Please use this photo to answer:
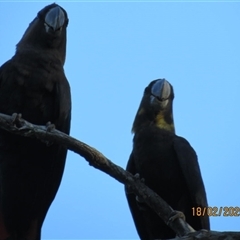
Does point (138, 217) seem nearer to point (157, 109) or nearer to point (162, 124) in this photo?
point (162, 124)

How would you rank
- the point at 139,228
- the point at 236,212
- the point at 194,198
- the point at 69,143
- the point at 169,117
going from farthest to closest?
the point at 169,117, the point at 139,228, the point at 194,198, the point at 236,212, the point at 69,143

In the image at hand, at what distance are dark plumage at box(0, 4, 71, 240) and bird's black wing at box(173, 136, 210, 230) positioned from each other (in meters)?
0.98

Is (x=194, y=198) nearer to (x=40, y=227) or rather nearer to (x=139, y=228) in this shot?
(x=139, y=228)

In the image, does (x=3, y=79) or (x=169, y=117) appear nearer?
(x=3, y=79)

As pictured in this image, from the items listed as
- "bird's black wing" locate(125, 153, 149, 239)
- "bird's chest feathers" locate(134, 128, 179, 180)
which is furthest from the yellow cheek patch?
"bird's black wing" locate(125, 153, 149, 239)

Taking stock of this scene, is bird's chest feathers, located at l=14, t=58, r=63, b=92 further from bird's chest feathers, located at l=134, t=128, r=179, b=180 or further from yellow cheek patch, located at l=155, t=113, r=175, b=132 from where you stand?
yellow cheek patch, located at l=155, t=113, r=175, b=132

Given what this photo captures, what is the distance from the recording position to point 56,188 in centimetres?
516

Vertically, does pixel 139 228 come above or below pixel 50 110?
below

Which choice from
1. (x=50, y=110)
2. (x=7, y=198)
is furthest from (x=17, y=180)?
(x=50, y=110)

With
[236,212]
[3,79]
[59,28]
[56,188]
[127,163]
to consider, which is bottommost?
[236,212]

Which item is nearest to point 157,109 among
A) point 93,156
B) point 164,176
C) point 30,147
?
point 164,176

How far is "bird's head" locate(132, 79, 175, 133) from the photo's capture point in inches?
223

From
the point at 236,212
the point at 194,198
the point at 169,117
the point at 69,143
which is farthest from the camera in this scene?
the point at 169,117

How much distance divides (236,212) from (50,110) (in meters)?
1.73
